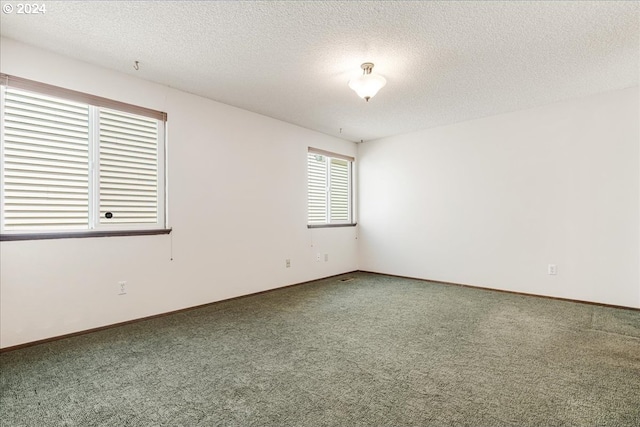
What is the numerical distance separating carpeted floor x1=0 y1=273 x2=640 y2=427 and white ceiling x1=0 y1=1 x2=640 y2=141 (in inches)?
98.1

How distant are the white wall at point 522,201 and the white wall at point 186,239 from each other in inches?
53.0

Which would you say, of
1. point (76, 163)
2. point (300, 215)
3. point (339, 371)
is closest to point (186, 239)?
point (76, 163)

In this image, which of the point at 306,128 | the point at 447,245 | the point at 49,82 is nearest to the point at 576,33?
the point at 447,245

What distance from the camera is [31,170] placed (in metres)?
2.70

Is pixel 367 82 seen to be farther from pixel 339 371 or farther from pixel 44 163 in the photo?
pixel 44 163

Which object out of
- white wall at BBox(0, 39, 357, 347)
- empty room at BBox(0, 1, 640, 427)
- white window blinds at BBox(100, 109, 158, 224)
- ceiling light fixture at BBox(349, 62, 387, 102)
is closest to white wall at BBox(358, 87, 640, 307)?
empty room at BBox(0, 1, 640, 427)

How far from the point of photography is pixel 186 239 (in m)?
3.67

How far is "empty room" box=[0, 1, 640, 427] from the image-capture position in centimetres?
201

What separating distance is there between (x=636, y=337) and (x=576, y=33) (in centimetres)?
262

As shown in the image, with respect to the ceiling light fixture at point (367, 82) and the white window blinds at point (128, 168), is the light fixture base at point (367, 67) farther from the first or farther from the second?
the white window blinds at point (128, 168)

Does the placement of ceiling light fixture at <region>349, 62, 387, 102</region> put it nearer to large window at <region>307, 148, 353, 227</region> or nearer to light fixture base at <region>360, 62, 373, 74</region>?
light fixture base at <region>360, 62, 373, 74</region>

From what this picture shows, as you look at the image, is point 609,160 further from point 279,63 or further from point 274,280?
point 274,280

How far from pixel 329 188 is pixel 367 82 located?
2787 millimetres

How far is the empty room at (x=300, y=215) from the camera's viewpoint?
2.01 meters
